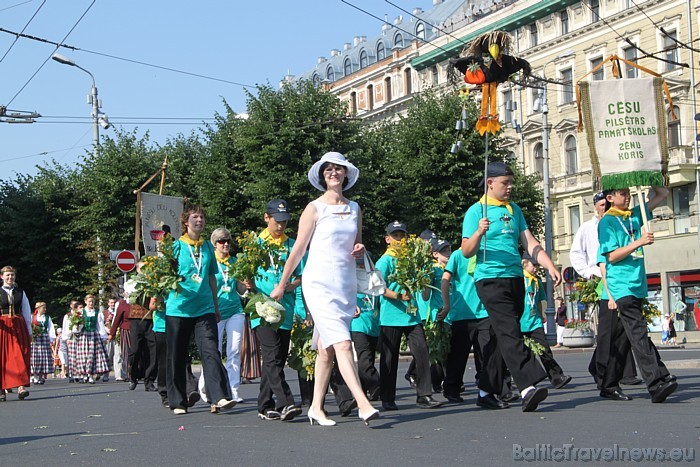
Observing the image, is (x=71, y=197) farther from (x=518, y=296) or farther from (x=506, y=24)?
(x=518, y=296)

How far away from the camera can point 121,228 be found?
4506 cm

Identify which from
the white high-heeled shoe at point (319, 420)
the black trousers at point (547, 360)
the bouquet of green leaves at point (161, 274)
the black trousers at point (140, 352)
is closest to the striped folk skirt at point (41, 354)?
the black trousers at point (140, 352)

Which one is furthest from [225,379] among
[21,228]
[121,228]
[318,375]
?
[21,228]

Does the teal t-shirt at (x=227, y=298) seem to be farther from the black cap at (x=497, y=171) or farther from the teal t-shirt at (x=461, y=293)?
the black cap at (x=497, y=171)

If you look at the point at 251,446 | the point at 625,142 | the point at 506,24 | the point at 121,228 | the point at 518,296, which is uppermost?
the point at 506,24

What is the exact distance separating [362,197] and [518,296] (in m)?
31.7

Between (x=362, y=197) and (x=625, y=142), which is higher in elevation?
(x=362, y=197)

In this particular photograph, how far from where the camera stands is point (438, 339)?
38.7 feet

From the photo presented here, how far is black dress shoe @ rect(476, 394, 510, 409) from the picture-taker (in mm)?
9781

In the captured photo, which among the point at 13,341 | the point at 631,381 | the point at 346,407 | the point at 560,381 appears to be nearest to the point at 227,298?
the point at 346,407

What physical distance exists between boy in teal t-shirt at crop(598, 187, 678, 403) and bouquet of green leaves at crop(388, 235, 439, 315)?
184 centimetres

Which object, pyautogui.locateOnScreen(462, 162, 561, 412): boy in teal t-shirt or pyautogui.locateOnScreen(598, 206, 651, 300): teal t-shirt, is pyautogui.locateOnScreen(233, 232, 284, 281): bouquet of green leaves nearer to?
pyautogui.locateOnScreen(462, 162, 561, 412): boy in teal t-shirt

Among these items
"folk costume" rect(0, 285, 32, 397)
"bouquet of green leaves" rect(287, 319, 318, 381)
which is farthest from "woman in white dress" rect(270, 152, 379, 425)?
"folk costume" rect(0, 285, 32, 397)

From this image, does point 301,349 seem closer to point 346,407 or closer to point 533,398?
point 346,407
